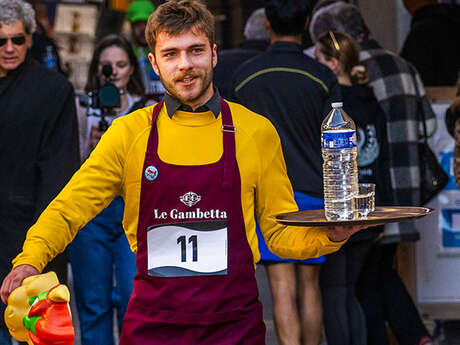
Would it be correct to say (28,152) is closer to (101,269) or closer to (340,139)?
(101,269)

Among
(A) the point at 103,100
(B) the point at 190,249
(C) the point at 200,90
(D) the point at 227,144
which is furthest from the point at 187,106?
(A) the point at 103,100

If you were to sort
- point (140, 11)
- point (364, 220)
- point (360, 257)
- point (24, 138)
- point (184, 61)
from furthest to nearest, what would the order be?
point (140, 11) → point (360, 257) → point (24, 138) → point (184, 61) → point (364, 220)

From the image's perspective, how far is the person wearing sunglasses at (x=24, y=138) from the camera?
15.9ft

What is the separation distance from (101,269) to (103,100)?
98 centimetres

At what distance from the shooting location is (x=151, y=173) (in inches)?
128

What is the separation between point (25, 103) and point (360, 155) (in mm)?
1996

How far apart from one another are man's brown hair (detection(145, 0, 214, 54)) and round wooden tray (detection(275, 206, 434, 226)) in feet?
2.30

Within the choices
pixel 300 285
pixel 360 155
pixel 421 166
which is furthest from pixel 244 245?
pixel 421 166

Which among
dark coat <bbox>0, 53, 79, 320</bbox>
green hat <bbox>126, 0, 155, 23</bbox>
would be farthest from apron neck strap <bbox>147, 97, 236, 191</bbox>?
green hat <bbox>126, 0, 155, 23</bbox>

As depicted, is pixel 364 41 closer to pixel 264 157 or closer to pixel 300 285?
pixel 300 285

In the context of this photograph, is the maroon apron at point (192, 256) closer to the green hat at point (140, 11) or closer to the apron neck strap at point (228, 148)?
the apron neck strap at point (228, 148)

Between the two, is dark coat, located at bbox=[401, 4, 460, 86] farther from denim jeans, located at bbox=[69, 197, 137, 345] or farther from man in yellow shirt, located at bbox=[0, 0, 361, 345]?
man in yellow shirt, located at bbox=[0, 0, 361, 345]

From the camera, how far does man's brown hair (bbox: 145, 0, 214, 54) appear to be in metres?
3.24

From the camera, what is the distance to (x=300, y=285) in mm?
5219
